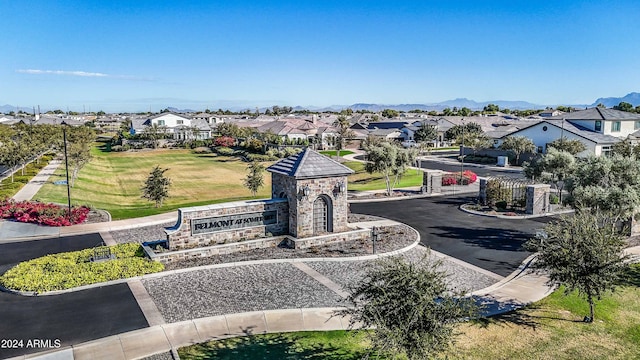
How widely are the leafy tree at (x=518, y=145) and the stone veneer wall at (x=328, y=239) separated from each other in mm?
43888

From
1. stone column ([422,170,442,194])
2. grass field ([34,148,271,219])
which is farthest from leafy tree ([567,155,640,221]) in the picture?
grass field ([34,148,271,219])

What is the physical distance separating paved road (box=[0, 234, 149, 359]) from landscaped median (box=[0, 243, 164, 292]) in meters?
0.66

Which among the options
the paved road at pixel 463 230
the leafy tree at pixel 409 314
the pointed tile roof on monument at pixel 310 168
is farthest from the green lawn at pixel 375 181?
the leafy tree at pixel 409 314

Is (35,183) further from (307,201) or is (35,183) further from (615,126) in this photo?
(615,126)

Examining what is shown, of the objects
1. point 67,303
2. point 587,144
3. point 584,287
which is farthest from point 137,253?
point 587,144

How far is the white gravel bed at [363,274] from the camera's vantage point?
18938 mm

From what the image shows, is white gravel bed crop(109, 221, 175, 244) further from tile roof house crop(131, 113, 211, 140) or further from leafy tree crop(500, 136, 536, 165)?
tile roof house crop(131, 113, 211, 140)

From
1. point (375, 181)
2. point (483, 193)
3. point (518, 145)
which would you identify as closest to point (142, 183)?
point (375, 181)

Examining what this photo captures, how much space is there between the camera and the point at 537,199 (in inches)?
1255

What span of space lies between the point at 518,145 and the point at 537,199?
108 feet

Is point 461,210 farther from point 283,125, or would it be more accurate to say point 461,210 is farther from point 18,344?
point 283,125

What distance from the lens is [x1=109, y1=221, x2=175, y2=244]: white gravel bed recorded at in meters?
25.8

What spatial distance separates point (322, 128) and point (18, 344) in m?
90.0

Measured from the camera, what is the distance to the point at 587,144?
58219mm
